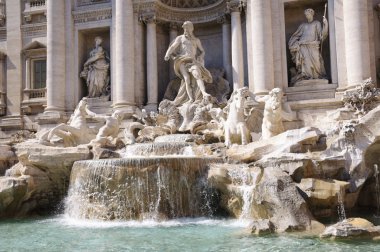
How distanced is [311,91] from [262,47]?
7.99 ft

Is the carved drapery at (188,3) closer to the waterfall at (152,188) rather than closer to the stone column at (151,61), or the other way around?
the stone column at (151,61)

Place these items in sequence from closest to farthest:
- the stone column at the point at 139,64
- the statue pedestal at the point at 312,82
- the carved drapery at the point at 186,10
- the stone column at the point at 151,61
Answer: the statue pedestal at the point at 312,82 < the stone column at the point at 151,61 < the stone column at the point at 139,64 < the carved drapery at the point at 186,10

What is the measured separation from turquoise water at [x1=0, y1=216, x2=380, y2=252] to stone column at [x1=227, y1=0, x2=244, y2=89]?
8.14m

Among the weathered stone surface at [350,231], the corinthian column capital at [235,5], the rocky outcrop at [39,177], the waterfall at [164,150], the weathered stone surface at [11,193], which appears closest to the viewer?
the weathered stone surface at [350,231]

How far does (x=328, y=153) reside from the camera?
1048 cm

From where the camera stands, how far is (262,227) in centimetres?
829

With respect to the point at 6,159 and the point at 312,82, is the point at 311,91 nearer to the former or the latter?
the point at 312,82

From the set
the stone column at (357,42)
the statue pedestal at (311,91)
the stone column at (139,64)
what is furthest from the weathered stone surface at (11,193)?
the stone column at (357,42)

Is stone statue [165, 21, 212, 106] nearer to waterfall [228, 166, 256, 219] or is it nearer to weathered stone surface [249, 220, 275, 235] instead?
waterfall [228, 166, 256, 219]

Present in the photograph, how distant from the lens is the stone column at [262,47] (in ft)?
53.6

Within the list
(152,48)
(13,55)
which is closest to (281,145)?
(152,48)

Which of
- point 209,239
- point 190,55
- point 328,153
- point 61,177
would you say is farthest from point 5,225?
point 190,55

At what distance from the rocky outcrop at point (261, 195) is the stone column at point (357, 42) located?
284 inches

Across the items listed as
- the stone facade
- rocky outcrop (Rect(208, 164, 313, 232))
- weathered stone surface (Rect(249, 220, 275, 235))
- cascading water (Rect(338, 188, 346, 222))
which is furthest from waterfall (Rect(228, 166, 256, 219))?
the stone facade
